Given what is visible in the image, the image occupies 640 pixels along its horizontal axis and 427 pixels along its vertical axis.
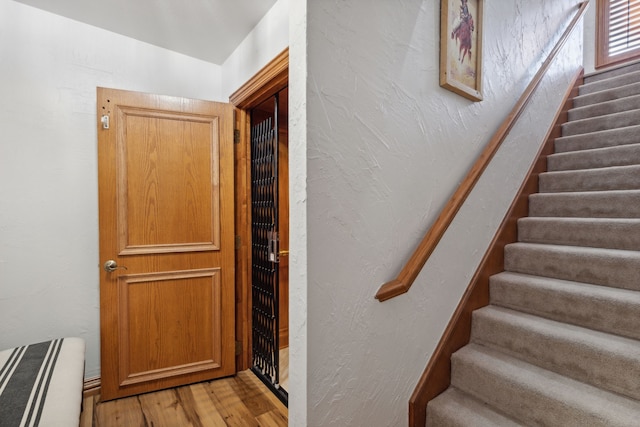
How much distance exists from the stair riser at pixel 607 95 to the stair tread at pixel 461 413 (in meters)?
2.80

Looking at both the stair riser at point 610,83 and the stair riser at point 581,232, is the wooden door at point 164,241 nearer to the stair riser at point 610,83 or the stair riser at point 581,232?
the stair riser at point 581,232

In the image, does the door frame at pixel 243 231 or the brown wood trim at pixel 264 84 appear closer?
the brown wood trim at pixel 264 84

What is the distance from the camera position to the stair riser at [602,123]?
7.63 ft

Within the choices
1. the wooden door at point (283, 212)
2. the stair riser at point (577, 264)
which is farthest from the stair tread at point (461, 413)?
the wooden door at point (283, 212)

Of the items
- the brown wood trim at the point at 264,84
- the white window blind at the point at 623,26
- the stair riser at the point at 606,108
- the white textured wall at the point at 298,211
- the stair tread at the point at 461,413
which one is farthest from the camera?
the white window blind at the point at 623,26

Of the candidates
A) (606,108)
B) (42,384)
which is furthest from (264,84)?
(606,108)

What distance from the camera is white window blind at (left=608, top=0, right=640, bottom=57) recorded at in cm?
372

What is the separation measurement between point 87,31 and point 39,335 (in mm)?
1967

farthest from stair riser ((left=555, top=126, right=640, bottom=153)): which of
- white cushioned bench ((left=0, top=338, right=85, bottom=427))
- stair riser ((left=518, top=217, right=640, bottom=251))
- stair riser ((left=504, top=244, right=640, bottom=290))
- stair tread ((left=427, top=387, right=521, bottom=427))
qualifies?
white cushioned bench ((left=0, top=338, right=85, bottom=427))

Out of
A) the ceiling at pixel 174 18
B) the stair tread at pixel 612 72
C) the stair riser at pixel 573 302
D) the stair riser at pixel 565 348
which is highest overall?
the stair tread at pixel 612 72

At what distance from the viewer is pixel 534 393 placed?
126 cm

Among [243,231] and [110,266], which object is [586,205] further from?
[110,266]

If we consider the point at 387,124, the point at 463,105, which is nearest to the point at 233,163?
the point at 387,124

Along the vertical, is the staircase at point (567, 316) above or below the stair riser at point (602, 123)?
below
